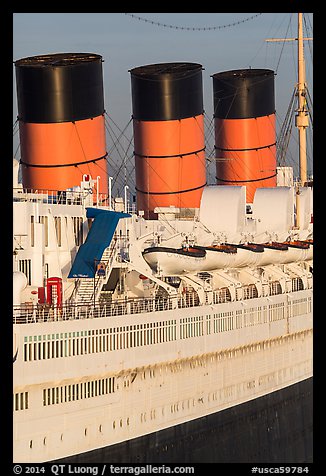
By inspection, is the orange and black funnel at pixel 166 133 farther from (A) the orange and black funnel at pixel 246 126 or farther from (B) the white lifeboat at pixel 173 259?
(B) the white lifeboat at pixel 173 259

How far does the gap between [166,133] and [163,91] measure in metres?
2.69

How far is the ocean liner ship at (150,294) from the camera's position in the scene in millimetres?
51688

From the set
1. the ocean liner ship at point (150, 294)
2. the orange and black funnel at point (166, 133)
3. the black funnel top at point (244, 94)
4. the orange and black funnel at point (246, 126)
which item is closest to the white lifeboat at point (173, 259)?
the ocean liner ship at point (150, 294)

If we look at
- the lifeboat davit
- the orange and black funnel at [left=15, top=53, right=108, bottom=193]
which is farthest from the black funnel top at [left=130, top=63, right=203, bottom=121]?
the lifeboat davit

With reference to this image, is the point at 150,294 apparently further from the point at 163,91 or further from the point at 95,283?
the point at 163,91

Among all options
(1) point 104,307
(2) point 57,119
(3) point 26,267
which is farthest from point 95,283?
(2) point 57,119

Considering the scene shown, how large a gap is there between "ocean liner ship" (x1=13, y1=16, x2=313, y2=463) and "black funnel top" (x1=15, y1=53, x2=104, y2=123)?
90 millimetres

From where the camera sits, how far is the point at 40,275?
2292 inches

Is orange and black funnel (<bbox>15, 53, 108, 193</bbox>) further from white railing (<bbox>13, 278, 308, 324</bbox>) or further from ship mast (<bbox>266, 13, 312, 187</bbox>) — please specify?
ship mast (<bbox>266, 13, 312, 187</bbox>)

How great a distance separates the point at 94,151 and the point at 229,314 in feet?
48.2

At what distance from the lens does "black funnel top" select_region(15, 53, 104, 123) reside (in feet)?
241

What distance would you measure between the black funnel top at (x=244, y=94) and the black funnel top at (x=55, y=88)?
1126 inches
